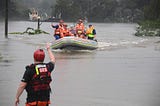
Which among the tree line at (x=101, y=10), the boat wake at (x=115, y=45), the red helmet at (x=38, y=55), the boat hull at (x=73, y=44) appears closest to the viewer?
the red helmet at (x=38, y=55)

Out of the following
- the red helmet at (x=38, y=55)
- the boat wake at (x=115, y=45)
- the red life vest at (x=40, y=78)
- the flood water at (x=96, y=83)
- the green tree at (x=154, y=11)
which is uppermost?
the green tree at (x=154, y=11)

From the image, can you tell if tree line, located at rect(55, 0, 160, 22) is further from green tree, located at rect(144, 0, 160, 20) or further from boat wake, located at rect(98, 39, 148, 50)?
boat wake, located at rect(98, 39, 148, 50)

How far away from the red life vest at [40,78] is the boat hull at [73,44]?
868 inches

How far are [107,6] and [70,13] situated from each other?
512 inches

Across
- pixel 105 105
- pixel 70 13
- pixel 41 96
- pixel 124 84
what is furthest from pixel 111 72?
pixel 70 13

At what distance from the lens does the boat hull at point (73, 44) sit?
100 feet

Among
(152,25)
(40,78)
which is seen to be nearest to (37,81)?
(40,78)

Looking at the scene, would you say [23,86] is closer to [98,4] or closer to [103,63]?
[103,63]

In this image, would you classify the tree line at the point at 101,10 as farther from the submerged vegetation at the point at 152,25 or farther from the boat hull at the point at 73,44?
the boat hull at the point at 73,44

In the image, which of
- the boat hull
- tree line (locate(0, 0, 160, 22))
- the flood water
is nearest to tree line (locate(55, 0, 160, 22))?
tree line (locate(0, 0, 160, 22))

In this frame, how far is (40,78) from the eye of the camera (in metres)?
8.45

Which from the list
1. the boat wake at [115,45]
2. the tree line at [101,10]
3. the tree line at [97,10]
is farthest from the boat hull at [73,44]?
the tree line at [101,10]

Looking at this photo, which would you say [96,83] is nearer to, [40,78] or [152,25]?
[40,78]

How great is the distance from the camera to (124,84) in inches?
612
